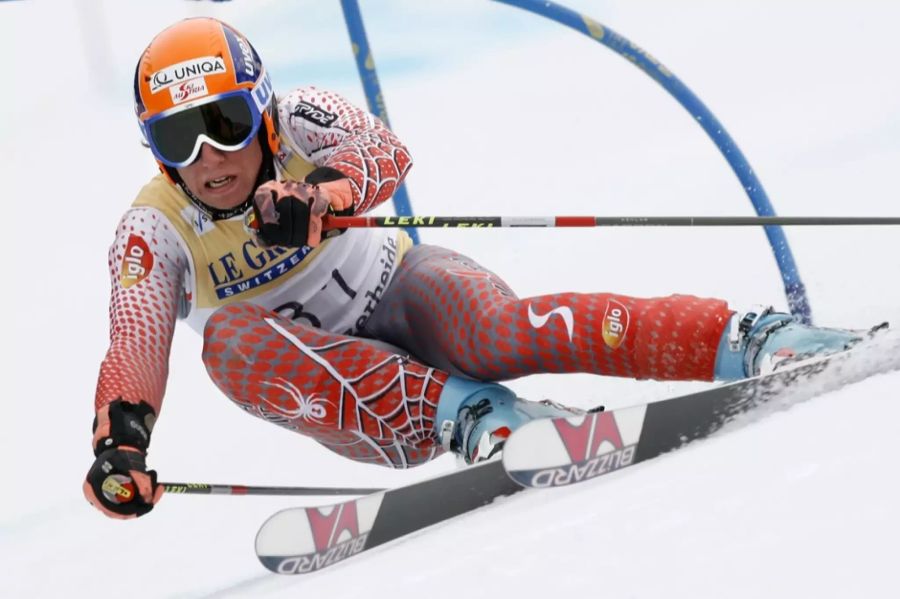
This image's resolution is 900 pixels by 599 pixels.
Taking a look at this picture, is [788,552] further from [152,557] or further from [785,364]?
[152,557]

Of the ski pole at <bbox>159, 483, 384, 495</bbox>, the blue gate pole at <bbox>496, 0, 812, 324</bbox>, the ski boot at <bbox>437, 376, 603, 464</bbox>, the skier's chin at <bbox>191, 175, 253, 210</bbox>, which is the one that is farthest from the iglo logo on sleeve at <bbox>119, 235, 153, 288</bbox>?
the blue gate pole at <bbox>496, 0, 812, 324</bbox>

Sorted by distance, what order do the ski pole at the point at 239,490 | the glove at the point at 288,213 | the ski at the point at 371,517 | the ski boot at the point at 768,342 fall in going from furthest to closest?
the ski pole at the point at 239,490 → the glove at the point at 288,213 → the ski boot at the point at 768,342 → the ski at the point at 371,517

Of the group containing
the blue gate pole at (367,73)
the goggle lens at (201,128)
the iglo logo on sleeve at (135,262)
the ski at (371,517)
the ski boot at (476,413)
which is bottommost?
the ski at (371,517)

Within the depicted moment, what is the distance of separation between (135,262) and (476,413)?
765 millimetres

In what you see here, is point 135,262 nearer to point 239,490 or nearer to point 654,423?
point 239,490

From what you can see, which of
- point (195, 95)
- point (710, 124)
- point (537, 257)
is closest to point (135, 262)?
point (195, 95)

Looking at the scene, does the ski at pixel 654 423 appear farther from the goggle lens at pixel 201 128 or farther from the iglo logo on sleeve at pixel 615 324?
the goggle lens at pixel 201 128

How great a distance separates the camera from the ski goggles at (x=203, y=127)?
210cm

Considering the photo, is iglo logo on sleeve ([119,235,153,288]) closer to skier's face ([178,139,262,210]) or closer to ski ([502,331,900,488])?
skier's face ([178,139,262,210])

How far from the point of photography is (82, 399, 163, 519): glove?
6.27 feet

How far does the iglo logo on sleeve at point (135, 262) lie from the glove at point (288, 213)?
1.09 feet

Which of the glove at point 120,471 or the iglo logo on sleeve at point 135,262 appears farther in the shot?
the iglo logo on sleeve at point 135,262

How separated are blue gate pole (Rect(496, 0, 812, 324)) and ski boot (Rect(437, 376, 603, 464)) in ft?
4.02

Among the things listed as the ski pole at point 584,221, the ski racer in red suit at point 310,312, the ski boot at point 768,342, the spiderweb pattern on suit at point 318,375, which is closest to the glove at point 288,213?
the ski racer in red suit at point 310,312
